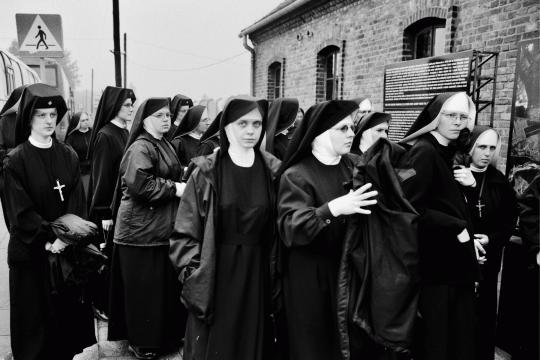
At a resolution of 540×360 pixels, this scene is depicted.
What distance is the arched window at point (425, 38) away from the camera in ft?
26.9

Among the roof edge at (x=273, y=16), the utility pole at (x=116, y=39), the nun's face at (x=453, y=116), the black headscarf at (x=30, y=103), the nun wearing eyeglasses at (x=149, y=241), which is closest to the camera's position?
the nun's face at (x=453, y=116)

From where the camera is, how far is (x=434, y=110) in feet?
11.7

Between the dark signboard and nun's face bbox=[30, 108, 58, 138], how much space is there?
4270mm

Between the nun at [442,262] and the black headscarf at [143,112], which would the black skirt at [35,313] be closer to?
the black headscarf at [143,112]

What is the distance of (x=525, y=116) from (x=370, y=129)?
161 centimetres

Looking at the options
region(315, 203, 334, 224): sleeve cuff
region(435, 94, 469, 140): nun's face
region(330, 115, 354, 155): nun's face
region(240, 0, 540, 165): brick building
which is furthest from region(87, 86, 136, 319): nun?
region(240, 0, 540, 165): brick building

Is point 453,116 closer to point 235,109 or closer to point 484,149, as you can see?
point 484,149

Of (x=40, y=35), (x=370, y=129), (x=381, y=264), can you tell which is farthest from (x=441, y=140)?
(x=40, y=35)

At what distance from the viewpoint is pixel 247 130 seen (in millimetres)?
3229

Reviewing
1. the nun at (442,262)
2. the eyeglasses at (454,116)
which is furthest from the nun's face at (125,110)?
the eyeglasses at (454,116)

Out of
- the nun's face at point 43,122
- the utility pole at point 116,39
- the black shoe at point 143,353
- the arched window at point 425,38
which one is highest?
the utility pole at point 116,39

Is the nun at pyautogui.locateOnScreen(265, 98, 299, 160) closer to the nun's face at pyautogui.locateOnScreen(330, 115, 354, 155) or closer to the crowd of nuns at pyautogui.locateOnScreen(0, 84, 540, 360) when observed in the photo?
the crowd of nuns at pyautogui.locateOnScreen(0, 84, 540, 360)

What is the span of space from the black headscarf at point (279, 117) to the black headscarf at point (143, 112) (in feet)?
4.10

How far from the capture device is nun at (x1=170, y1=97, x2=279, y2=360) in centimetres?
311
